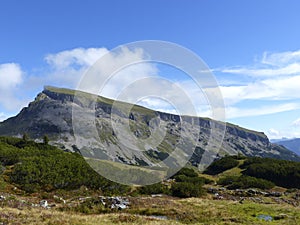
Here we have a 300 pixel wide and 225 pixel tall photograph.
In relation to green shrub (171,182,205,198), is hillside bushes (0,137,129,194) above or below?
above

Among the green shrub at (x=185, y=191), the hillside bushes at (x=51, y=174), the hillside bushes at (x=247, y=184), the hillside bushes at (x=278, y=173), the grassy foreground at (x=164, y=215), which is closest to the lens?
the grassy foreground at (x=164, y=215)

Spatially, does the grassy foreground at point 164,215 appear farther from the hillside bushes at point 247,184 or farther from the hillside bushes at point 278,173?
the hillside bushes at point 278,173

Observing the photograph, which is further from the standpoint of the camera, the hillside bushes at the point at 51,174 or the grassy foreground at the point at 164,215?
the hillside bushes at the point at 51,174

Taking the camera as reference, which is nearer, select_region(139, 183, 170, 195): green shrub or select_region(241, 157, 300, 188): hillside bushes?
select_region(139, 183, 170, 195): green shrub

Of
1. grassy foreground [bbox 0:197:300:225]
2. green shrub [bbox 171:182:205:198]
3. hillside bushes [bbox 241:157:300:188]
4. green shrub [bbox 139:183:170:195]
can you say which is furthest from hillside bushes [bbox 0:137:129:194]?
hillside bushes [bbox 241:157:300:188]

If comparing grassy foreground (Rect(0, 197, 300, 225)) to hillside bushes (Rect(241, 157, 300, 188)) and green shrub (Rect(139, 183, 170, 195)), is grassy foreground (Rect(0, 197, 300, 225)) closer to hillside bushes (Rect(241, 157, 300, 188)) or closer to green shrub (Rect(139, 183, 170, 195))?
green shrub (Rect(139, 183, 170, 195))

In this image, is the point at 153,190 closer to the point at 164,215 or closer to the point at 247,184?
the point at 164,215

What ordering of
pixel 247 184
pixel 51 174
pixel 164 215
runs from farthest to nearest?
pixel 247 184 → pixel 51 174 → pixel 164 215

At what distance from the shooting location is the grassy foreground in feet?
68.7

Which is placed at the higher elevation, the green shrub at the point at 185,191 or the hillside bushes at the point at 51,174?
the hillside bushes at the point at 51,174

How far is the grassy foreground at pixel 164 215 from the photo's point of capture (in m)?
20.9

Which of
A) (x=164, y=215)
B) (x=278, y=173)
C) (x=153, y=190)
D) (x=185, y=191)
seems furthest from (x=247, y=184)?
(x=164, y=215)

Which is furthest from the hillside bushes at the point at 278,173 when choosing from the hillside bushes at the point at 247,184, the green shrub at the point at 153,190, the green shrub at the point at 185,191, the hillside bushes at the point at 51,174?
the hillside bushes at the point at 51,174

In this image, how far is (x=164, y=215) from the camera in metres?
27.2
